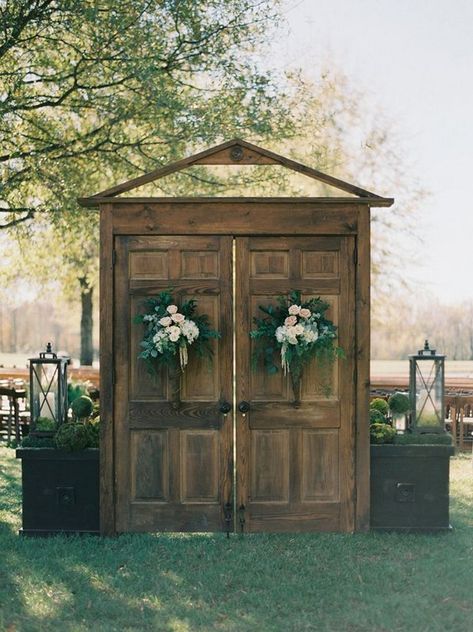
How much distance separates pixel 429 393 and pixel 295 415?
1.30m

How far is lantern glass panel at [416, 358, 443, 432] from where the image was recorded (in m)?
7.88

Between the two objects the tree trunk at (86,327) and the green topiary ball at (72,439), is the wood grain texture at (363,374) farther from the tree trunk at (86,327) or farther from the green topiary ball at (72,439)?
the tree trunk at (86,327)

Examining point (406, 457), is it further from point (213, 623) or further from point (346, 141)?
point (346, 141)

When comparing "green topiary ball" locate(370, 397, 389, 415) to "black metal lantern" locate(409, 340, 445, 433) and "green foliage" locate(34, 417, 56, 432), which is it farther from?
"green foliage" locate(34, 417, 56, 432)

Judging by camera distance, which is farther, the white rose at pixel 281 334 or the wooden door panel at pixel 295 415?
the wooden door panel at pixel 295 415

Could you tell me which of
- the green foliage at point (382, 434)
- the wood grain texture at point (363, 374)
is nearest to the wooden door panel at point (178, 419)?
the wood grain texture at point (363, 374)

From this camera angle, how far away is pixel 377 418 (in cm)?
812

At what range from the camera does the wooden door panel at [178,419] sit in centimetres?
756

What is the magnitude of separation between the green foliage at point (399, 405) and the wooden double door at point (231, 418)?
833 millimetres

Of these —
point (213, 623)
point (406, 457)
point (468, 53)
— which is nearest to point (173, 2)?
point (468, 53)

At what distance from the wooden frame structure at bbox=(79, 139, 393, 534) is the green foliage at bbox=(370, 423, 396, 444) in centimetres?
26

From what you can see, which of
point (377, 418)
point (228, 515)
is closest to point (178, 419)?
point (228, 515)

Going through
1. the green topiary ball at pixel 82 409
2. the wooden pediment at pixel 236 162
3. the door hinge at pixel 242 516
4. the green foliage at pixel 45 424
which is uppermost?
the wooden pediment at pixel 236 162

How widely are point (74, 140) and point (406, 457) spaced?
737 centimetres
